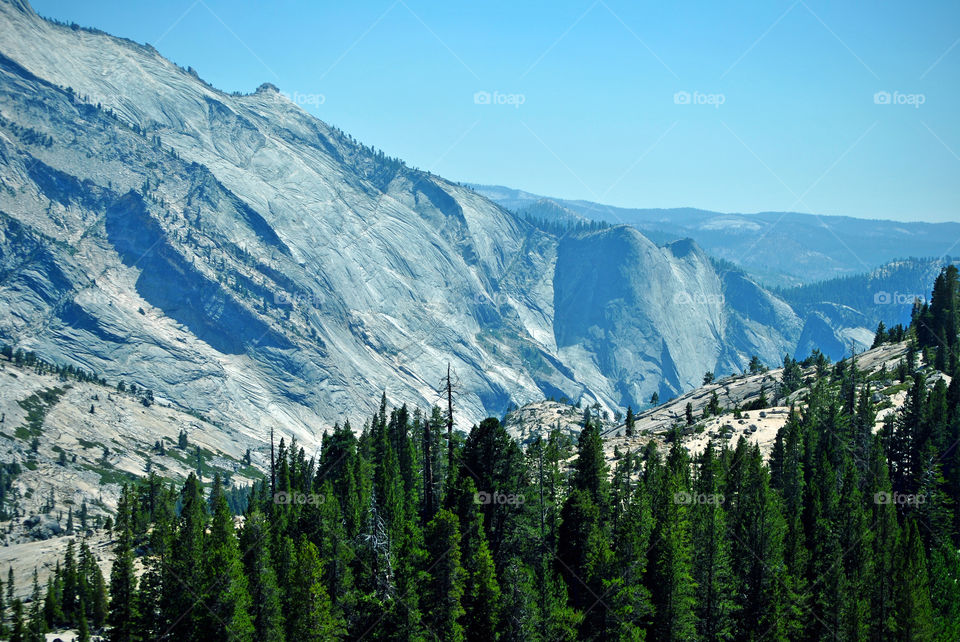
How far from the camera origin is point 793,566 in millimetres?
72188

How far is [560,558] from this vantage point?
73.1 m

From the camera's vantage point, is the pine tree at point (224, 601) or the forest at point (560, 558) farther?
the forest at point (560, 558)

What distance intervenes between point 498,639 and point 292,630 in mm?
15465

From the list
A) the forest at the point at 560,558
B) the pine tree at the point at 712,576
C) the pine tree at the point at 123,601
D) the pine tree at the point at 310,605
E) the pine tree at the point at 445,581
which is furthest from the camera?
the pine tree at the point at 123,601

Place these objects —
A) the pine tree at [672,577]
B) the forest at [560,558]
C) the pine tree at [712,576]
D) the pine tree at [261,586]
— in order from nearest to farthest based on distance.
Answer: the forest at [560,558] < the pine tree at [672,577] < the pine tree at [261,586] < the pine tree at [712,576]

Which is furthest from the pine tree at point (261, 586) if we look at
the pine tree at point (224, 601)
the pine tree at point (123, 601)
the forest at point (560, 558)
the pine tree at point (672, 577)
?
the pine tree at point (672, 577)

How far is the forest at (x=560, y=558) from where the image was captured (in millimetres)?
64250

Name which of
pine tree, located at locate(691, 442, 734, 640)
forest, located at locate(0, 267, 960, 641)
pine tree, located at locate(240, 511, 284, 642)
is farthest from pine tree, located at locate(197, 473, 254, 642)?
pine tree, located at locate(691, 442, 734, 640)

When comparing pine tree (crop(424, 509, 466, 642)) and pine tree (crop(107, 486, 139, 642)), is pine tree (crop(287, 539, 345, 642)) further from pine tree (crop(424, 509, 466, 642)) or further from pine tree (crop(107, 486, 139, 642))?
pine tree (crop(107, 486, 139, 642))

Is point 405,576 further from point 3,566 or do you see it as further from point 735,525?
point 3,566

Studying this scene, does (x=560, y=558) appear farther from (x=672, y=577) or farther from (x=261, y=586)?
(x=261, y=586)

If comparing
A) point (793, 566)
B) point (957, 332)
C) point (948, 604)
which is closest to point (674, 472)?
point (793, 566)

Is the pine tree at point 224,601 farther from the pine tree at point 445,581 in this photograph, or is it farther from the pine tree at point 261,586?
the pine tree at point 445,581

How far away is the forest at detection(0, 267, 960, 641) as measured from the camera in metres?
64.2
